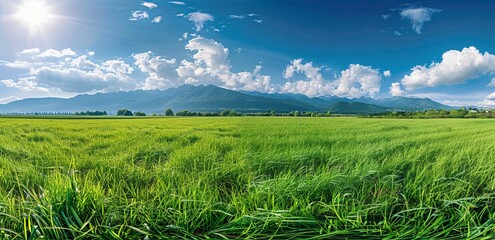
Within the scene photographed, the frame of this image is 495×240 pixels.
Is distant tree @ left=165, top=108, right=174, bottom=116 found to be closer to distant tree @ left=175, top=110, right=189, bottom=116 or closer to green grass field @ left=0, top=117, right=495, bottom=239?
distant tree @ left=175, top=110, right=189, bottom=116

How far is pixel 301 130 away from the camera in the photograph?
2.77m

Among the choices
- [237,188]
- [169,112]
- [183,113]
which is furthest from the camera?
[183,113]

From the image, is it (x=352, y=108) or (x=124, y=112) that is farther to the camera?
(x=352, y=108)

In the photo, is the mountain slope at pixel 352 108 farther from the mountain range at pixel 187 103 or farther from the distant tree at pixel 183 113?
the distant tree at pixel 183 113

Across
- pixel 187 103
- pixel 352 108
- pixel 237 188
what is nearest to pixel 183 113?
pixel 187 103

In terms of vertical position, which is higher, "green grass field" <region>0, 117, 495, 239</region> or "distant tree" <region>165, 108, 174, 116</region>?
"distant tree" <region>165, 108, 174, 116</region>

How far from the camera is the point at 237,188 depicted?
165cm

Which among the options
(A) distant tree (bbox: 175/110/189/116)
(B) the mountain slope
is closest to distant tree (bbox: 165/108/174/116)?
(A) distant tree (bbox: 175/110/189/116)

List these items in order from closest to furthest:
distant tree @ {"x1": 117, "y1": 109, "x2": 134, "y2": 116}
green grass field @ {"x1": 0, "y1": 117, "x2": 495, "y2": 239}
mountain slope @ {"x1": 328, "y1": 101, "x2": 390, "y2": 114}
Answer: green grass field @ {"x1": 0, "y1": 117, "x2": 495, "y2": 239} → distant tree @ {"x1": 117, "y1": 109, "x2": 134, "y2": 116} → mountain slope @ {"x1": 328, "y1": 101, "x2": 390, "y2": 114}

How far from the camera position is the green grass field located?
4.38ft

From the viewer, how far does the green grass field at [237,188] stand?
1.33 meters

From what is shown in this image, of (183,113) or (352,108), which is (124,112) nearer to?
(183,113)

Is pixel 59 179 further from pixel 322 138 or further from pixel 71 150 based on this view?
pixel 322 138

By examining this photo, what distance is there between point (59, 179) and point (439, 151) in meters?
2.89
